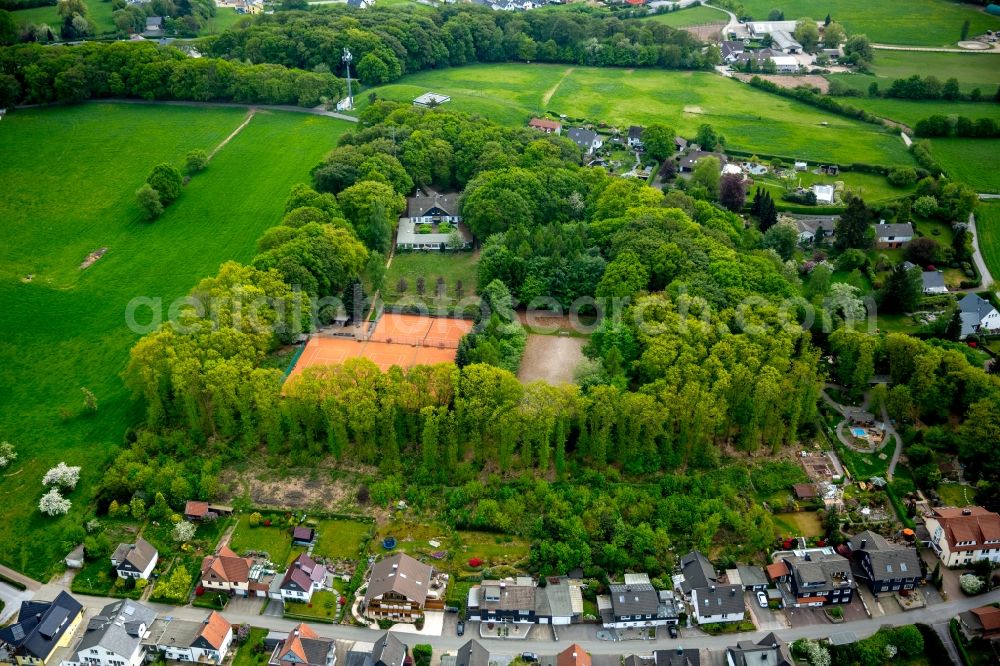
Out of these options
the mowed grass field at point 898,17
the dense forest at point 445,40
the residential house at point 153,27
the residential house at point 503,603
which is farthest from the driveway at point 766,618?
the residential house at point 153,27

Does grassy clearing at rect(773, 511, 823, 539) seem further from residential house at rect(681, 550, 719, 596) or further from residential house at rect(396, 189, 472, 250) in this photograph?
residential house at rect(396, 189, 472, 250)

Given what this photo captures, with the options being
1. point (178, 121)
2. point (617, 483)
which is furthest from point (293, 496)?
point (178, 121)

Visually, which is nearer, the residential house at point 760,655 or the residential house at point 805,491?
the residential house at point 760,655

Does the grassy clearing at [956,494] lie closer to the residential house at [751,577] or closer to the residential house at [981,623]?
the residential house at [981,623]

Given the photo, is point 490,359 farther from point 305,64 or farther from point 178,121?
point 305,64

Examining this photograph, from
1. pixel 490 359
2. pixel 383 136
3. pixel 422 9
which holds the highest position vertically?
pixel 422 9

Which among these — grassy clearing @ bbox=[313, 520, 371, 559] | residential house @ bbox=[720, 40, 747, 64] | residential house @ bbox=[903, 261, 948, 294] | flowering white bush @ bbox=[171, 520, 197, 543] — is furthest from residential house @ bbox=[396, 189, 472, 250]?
residential house @ bbox=[720, 40, 747, 64]
